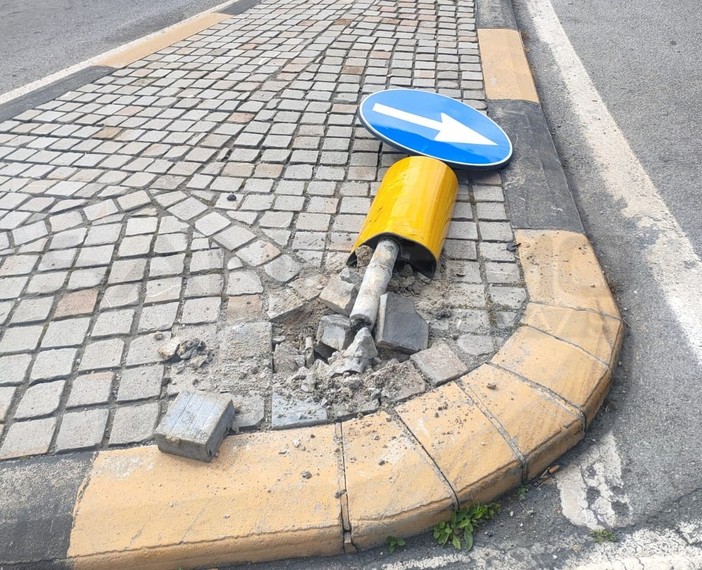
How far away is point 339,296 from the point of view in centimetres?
269

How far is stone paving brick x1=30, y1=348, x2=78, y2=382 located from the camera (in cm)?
246

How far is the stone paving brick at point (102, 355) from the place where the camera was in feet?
8.18

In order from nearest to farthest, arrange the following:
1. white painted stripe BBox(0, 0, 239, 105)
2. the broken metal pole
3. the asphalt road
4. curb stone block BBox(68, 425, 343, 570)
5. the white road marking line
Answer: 1. curb stone block BBox(68, 425, 343, 570)
2. the white road marking line
3. the broken metal pole
4. white painted stripe BBox(0, 0, 239, 105)
5. the asphalt road

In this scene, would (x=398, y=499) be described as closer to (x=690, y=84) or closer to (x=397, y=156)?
(x=397, y=156)

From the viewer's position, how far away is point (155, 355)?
2525 millimetres

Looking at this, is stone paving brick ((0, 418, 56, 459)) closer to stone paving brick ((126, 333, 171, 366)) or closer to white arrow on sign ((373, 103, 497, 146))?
stone paving brick ((126, 333, 171, 366))

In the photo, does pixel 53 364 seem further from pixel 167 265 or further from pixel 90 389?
pixel 167 265

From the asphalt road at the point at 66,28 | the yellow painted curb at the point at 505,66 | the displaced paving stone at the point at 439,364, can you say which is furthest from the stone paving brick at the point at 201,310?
the asphalt road at the point at 66,28

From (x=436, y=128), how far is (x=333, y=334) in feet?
6.03

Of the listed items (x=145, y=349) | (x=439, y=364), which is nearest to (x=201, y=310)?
(x=145, y=349)

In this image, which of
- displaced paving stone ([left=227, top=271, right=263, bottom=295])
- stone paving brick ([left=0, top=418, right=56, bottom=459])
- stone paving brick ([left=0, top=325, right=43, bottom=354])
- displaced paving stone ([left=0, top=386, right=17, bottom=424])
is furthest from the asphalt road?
stone paving brick ([left=0, top=418, right=56, bottom=459])

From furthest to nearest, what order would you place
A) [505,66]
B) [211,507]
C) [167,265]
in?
[505,66], [167,265], [211,507]

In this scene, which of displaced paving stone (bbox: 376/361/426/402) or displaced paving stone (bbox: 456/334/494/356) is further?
displaced paving stone (bbox: 456/334/494/356)

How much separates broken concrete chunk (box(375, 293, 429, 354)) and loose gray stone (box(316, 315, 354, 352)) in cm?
13
